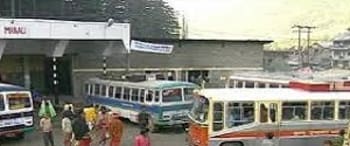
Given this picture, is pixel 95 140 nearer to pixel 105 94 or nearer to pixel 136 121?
pixel 136 121

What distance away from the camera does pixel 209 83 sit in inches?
1532

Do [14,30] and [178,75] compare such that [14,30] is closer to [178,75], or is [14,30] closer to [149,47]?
[149,47]

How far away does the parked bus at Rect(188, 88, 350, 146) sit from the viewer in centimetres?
1686

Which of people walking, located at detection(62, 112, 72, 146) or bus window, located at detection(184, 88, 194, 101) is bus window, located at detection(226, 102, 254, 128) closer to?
people walking, located at detection(62, 112, 72, 146)

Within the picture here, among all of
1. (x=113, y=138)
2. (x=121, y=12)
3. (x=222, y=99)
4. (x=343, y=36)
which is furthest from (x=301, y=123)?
(x=343, y=36)

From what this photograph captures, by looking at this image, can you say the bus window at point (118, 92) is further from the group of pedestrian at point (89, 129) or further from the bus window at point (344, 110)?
the bus window at point (344, 110)

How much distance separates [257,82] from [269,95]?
390 inches

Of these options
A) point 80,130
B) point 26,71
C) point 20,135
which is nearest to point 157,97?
point 20,135

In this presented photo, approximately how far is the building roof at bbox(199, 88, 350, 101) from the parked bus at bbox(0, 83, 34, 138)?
6829 mm

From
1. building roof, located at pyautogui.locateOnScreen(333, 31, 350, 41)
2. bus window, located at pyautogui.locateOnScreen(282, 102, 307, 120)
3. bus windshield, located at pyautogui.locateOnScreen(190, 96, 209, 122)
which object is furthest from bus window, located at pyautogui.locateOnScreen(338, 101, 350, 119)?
building roof, located at pyautogui.locateOnScreen(333, 31, 350, 41)

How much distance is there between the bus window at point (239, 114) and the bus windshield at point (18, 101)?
7933 mm

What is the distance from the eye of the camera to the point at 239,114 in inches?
669

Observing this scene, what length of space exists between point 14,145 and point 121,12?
23.2m

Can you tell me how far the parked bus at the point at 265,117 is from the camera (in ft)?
55.3
